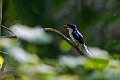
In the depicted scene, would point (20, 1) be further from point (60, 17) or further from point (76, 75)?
point (76, 75)

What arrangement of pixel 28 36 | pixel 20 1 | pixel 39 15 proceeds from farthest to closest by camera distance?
Result: pixel 39 15
pixel 20 1
pixel 28 36

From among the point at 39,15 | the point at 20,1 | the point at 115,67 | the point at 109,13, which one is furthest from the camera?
the point at 109,13

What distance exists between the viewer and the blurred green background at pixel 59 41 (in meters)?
0.56

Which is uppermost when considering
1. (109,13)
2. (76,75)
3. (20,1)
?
(109,13)

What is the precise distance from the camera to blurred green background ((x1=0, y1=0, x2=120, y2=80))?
1.85 ft

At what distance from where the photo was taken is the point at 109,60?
2.00 ft

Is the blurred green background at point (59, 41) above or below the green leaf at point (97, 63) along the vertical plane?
above

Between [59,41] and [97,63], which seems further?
[59,41]

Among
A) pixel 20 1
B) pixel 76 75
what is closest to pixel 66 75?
→ pixel 76 75

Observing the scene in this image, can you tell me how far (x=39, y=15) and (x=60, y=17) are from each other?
483 mm

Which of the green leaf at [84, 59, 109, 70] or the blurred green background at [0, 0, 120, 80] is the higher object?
the blurred green background at [0, 0, 120, 80]

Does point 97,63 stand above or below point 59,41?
Answer: below

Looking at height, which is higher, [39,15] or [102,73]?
[39,15]

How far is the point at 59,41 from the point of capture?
3445 mm
